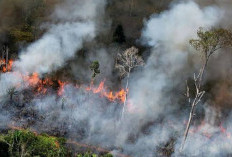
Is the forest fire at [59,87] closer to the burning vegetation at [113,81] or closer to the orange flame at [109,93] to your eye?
the orange flame at [109,93]

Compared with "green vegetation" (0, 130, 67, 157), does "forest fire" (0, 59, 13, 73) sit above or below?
above

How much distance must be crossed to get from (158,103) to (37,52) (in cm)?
1633

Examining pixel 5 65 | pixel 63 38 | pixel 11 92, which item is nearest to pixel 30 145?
pixel 11 92

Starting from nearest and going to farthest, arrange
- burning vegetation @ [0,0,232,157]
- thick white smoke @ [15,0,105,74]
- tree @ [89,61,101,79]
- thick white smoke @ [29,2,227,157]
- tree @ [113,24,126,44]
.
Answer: burning vegetation @ [0,0,232,157], thick white smoke @ [29,2,227,157], tree @ [89,61,101,79], thick white smoke @ [15,0,105,74], tree @ [113,24,126,44]

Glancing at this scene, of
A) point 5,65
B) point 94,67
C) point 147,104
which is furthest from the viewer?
point 5,65

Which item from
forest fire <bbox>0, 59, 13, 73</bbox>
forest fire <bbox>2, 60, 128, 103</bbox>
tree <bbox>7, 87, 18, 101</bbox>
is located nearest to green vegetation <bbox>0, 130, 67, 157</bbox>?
tree <bbox>7, 87, 18, 101</bbox>

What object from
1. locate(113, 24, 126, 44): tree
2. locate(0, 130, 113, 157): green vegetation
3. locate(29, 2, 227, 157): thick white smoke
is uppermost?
locate(113, 24, 126, 44): tree

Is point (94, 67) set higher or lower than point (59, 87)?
higher

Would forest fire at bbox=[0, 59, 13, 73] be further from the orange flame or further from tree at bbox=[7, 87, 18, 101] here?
the orange flame

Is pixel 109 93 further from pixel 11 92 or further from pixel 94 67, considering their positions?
pixel 11 92

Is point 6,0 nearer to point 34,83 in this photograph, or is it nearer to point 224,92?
point 34,83

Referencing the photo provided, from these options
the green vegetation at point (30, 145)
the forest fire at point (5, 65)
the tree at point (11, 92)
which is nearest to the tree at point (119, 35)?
the forest fire at point (5, 65)

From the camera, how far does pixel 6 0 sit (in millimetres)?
55625

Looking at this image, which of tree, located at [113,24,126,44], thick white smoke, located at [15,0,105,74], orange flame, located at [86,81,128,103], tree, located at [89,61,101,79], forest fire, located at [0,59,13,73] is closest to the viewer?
tree, located at [89,61,101,79]
